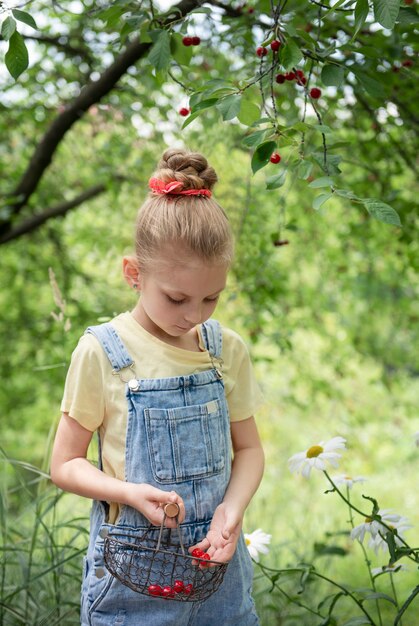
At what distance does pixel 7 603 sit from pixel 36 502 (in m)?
0.27

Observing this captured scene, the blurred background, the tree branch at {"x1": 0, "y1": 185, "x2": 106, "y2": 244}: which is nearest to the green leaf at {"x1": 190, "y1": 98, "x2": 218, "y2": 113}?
the blurred background

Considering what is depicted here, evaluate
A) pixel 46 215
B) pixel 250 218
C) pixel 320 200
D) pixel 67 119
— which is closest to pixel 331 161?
pixel 320 200

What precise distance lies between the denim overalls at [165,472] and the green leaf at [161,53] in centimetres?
57

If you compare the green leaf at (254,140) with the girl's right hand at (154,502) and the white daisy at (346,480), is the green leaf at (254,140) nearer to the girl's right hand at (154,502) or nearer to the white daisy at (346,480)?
the girl's right hand at (154,502)

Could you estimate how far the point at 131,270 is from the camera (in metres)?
1.54

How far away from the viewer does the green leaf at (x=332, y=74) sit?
149 centimetres

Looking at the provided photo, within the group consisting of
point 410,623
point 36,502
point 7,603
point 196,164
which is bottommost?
point 410,623

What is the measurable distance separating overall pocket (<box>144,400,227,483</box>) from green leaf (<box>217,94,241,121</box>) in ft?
1.86

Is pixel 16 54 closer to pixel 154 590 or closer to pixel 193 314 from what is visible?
pixel 193 314

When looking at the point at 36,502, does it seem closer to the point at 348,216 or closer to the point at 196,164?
the point at 196,164

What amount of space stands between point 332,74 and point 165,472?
860 millimetres

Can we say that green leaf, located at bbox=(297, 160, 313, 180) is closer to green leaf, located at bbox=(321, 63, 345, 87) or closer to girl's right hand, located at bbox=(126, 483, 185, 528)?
green leaf, located at bbox=(321, 63, 345, 87)

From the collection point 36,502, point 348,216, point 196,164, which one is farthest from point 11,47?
point 348,216

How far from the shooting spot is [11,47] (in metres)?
1.46
